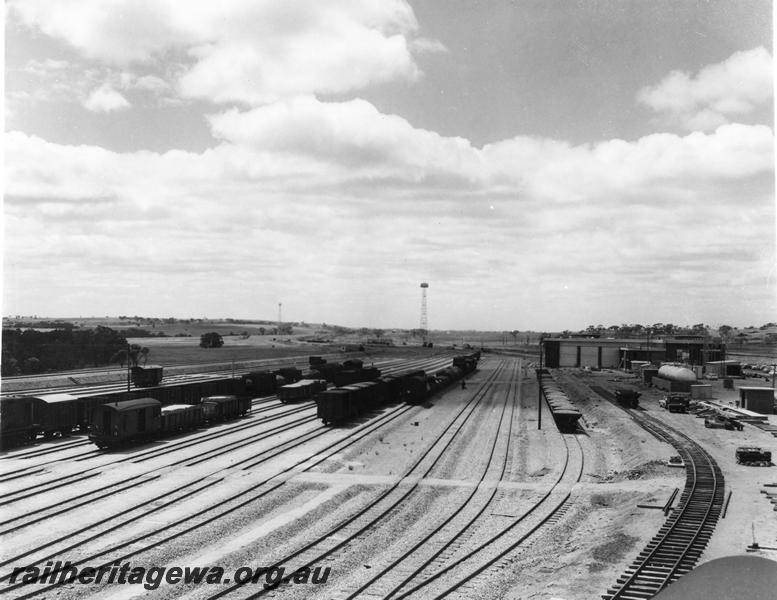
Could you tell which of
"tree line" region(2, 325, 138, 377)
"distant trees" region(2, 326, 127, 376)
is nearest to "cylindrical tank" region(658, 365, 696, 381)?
"tree line" region(2, 325, 138, 377)

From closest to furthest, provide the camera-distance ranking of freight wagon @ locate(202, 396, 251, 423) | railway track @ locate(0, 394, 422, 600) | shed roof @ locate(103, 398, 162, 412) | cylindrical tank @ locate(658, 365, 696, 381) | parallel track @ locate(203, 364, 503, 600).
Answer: parallel track @ locate(203, 364, 503, 600)
railway track @ locate(0, 394, 422, 600)
shed roof @ locate(103, 398, 162, 412)
freight wagon @ locate(202, 396, 251, 423)
cylindrical tank @ locate(658, 365, 696, 381)

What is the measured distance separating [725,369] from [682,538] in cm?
8444

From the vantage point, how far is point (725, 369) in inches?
3684

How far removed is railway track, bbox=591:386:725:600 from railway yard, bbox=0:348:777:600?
9 centimetres

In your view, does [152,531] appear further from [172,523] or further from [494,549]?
[494,549]

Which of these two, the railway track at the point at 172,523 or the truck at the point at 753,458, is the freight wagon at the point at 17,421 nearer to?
the railway track at the point at 172,523

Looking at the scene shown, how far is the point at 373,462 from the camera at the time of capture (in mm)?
34188

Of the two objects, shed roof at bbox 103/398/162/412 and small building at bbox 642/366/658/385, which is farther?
small building at bbox 642/366/658/385

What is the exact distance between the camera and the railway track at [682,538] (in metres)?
17.4

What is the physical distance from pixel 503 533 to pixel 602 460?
621 inches

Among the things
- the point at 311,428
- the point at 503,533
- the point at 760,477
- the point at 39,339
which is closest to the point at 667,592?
the point at 503,533

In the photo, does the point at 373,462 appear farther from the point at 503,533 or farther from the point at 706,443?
the point at 706,443

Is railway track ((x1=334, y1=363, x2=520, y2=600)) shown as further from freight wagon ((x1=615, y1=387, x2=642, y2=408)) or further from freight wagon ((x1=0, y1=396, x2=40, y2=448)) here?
freight wagon ((x1=615, y1=387, x2=642, y2=408))

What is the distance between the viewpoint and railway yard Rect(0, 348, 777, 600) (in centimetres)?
1841
